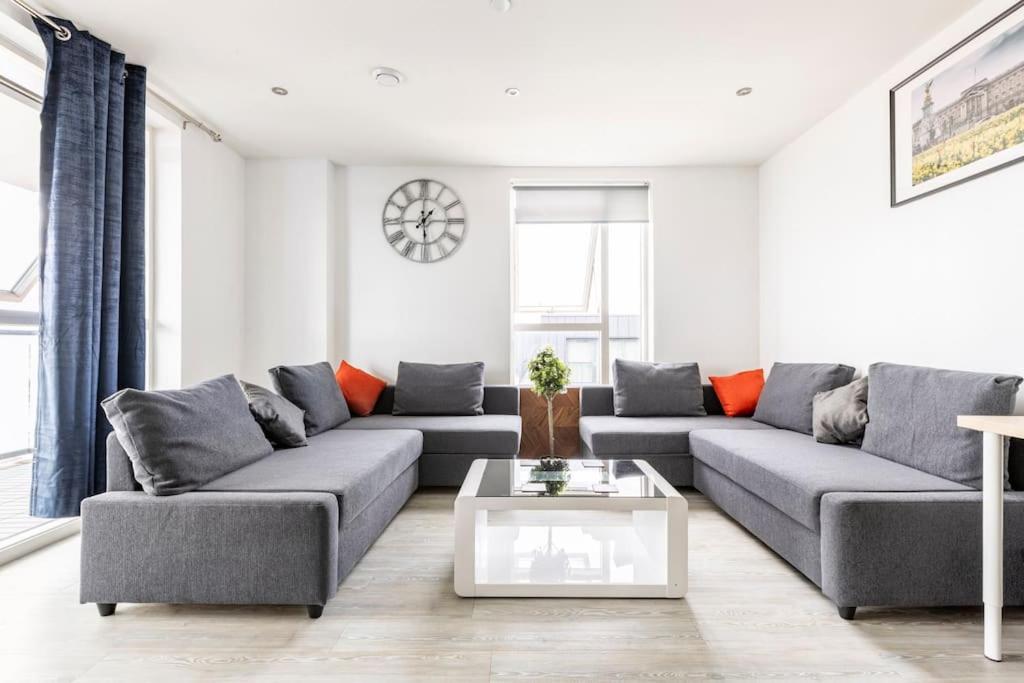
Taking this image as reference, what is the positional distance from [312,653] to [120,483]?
0.97 m

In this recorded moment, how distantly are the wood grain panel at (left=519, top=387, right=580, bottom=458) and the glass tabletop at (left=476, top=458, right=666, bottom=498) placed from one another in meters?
1.54

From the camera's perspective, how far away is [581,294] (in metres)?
4.72

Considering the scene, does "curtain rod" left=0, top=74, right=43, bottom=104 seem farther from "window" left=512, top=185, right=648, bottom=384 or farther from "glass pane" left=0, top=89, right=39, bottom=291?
"window" left=512, top=185, right=648, bottom=384

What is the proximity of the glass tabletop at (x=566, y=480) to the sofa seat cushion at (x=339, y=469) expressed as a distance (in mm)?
483

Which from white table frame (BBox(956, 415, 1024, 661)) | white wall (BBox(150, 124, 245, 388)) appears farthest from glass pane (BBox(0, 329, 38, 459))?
white table frame (BBox(956, 415, 1024, 661))

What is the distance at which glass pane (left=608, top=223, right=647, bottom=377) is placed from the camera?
15.3 ft

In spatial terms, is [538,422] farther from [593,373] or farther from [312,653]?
[312,653]

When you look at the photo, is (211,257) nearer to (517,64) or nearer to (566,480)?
(517,64)

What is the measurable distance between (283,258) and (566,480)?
10.5 feet

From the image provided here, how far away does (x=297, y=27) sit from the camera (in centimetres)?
247

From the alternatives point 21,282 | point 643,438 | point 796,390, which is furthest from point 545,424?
point 21,282

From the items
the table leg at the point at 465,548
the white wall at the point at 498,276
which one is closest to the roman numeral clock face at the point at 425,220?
the white wall at the point at 498,276

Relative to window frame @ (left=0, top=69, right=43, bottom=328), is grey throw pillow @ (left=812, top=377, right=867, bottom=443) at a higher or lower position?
lower

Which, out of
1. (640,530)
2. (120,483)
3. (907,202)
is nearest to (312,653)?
(120,483)
